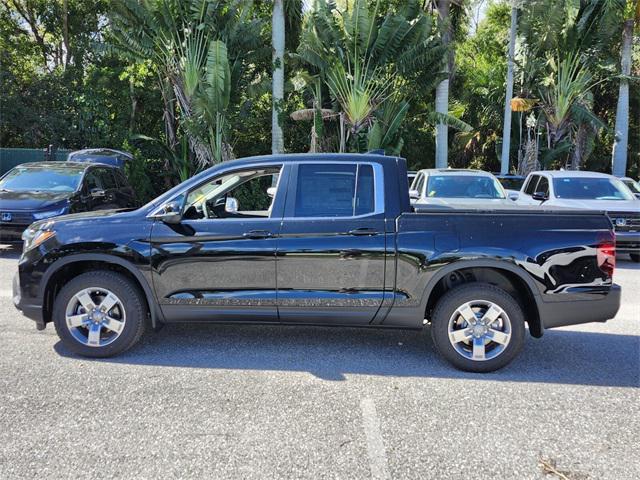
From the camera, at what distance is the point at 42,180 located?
1078 cm

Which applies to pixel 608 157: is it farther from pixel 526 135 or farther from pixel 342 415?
pixel 342 415

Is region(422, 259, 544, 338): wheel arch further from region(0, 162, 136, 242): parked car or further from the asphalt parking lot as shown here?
region(0, 162, 136, 242): parked car

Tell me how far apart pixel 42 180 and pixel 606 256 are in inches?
401

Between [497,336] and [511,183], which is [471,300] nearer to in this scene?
[497,336]

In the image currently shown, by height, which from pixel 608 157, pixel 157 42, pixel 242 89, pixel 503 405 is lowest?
pixel 503 405

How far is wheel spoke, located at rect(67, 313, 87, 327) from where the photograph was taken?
186 inches

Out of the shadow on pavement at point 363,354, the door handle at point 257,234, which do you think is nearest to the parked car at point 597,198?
the shadow on pavement at point 363,354

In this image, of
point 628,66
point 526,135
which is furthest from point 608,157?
point 628,66

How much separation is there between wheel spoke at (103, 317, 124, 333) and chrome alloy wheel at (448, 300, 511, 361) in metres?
2.82

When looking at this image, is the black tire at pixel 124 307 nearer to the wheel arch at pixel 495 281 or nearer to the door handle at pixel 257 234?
the door handle at pixel 257 234

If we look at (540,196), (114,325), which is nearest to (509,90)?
(540,196)

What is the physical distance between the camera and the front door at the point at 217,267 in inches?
182

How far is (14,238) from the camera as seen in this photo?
980 centimetres

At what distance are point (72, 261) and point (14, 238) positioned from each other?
6.16m
